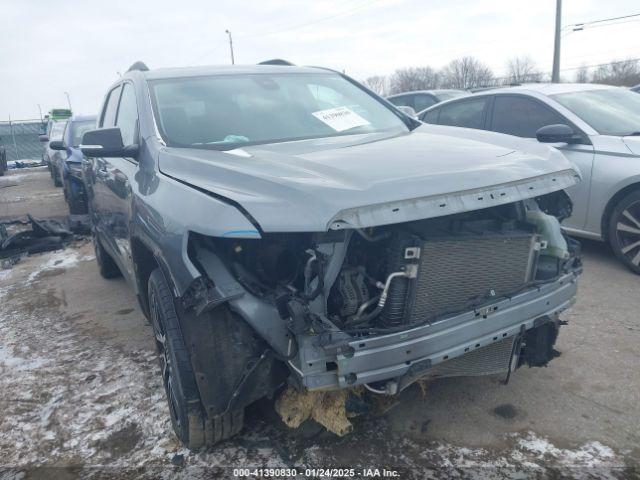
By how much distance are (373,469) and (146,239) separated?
5.13 feet

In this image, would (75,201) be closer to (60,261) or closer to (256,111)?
(60,261)

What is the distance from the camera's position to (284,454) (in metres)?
2.51

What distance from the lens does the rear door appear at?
15.5 ft

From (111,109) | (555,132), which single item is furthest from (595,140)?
(111,109)

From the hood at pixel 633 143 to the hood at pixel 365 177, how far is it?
83.6 inches

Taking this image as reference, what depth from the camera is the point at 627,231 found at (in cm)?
451

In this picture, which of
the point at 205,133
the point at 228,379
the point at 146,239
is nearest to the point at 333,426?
the point at 228,379

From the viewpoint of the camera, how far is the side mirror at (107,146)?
308 cm

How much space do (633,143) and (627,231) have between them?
757 mm

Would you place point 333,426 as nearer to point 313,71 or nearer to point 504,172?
point 504,172

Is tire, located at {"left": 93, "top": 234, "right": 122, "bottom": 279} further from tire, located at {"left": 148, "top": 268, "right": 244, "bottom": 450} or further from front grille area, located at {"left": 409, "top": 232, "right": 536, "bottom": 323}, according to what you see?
front grille area, located at {"left": 409, "top": 232, "right": 536, "bottom": 323}

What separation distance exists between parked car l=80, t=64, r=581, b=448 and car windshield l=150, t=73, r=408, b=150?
0.41 ft

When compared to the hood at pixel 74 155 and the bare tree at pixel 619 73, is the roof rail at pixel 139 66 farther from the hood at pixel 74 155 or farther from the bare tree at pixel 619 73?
the bare tree at pixel 619 73

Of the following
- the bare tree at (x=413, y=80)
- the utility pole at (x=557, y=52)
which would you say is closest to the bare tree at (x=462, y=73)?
the bare tree at (x=413, y=80)
